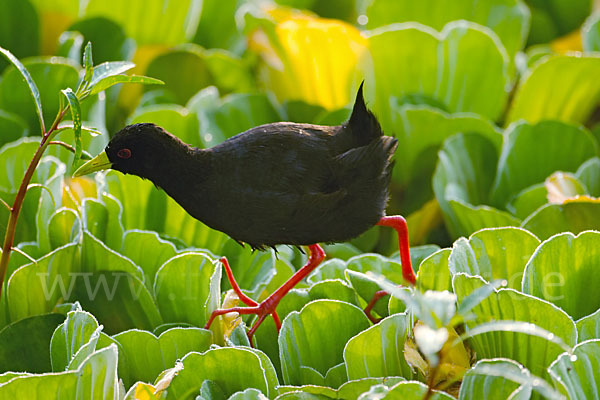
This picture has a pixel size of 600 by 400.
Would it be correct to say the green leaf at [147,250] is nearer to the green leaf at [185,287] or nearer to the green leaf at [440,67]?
the green leaf at [185,287]

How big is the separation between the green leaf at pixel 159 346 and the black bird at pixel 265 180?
0.04 metres

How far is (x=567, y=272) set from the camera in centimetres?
96

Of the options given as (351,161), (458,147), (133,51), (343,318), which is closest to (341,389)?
(343,318)

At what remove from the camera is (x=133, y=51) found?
164 centimetres

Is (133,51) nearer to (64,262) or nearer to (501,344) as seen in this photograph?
(64,262)

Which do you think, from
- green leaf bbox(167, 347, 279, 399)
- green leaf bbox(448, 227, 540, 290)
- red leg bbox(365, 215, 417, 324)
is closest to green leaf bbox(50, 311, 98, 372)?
green leaf bbox(167, 347, 279, 399)

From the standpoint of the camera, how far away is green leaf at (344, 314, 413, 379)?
87 centimetres

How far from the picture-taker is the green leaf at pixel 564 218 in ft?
3.81

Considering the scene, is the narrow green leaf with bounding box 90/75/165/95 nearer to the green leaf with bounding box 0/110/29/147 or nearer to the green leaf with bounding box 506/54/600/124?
the green leaf with bounding box 0/110/29/147

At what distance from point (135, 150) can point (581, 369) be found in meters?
0.53

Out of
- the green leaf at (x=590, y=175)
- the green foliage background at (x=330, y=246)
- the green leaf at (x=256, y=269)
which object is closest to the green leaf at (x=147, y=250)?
the green foliage background at (x=330, y=246)

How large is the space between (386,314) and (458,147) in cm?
43

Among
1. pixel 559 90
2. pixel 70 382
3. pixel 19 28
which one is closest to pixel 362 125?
pixel 70 382

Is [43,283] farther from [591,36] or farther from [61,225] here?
[591,36]
